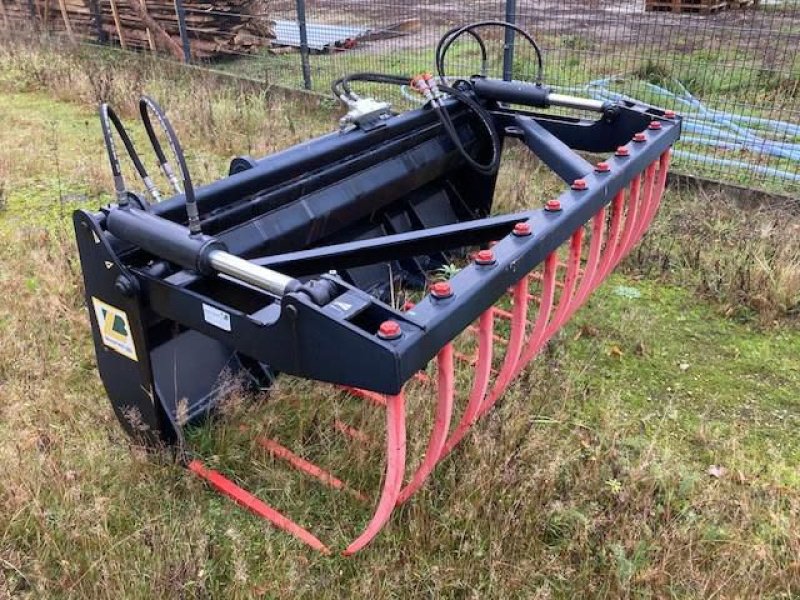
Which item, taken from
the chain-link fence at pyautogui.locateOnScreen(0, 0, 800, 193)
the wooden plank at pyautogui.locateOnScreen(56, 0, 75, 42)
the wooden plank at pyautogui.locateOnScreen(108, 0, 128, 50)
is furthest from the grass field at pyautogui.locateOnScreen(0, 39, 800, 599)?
the wooden plank at pyautogui.locateOnScreen(56, 0, 75, 42)

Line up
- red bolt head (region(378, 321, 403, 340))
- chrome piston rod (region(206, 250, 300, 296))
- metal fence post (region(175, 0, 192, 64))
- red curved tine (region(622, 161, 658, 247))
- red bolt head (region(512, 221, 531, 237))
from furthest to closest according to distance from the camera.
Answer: metal fence post (region(175, 0, 192, 64)), red curved tine (region(622, 161, 658, 247)), red bolt head (region(512, 221, 531, 237)), chrome piston rod (region(206, 250, 300, 296)), red bolt head (region(378, 321, 403, 340))

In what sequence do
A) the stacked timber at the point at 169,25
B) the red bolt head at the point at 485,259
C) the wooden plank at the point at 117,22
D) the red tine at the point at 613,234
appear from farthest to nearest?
the wooden plank at the point at 117,22, the stacked timber at the point at 169,25, the red tine at the point at 613,234, the red bolt head at the point at 485,259

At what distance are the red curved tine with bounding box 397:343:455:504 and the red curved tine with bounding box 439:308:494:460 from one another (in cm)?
8

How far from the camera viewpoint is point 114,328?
2346 mm

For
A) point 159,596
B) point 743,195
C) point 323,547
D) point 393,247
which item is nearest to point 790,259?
point 743,195

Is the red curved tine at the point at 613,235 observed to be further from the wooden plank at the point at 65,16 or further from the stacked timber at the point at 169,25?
the wooden plank at the point at 65,16

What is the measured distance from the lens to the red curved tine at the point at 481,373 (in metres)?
2.14

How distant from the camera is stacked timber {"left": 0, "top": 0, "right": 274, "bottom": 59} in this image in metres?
9.55

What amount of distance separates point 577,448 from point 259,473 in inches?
45.0

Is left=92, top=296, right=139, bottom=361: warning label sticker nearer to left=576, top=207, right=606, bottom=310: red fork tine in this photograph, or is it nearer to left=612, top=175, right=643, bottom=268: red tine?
left=576, top=207, right=606, bottom=310: red fork tine

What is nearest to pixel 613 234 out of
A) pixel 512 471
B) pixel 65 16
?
pixel 512 471

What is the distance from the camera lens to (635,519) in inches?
90.4

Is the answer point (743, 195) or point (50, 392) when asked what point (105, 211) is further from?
point (743, 195)

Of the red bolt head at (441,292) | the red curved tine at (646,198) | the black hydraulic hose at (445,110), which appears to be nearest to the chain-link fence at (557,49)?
the red curved tine at (646,198)
